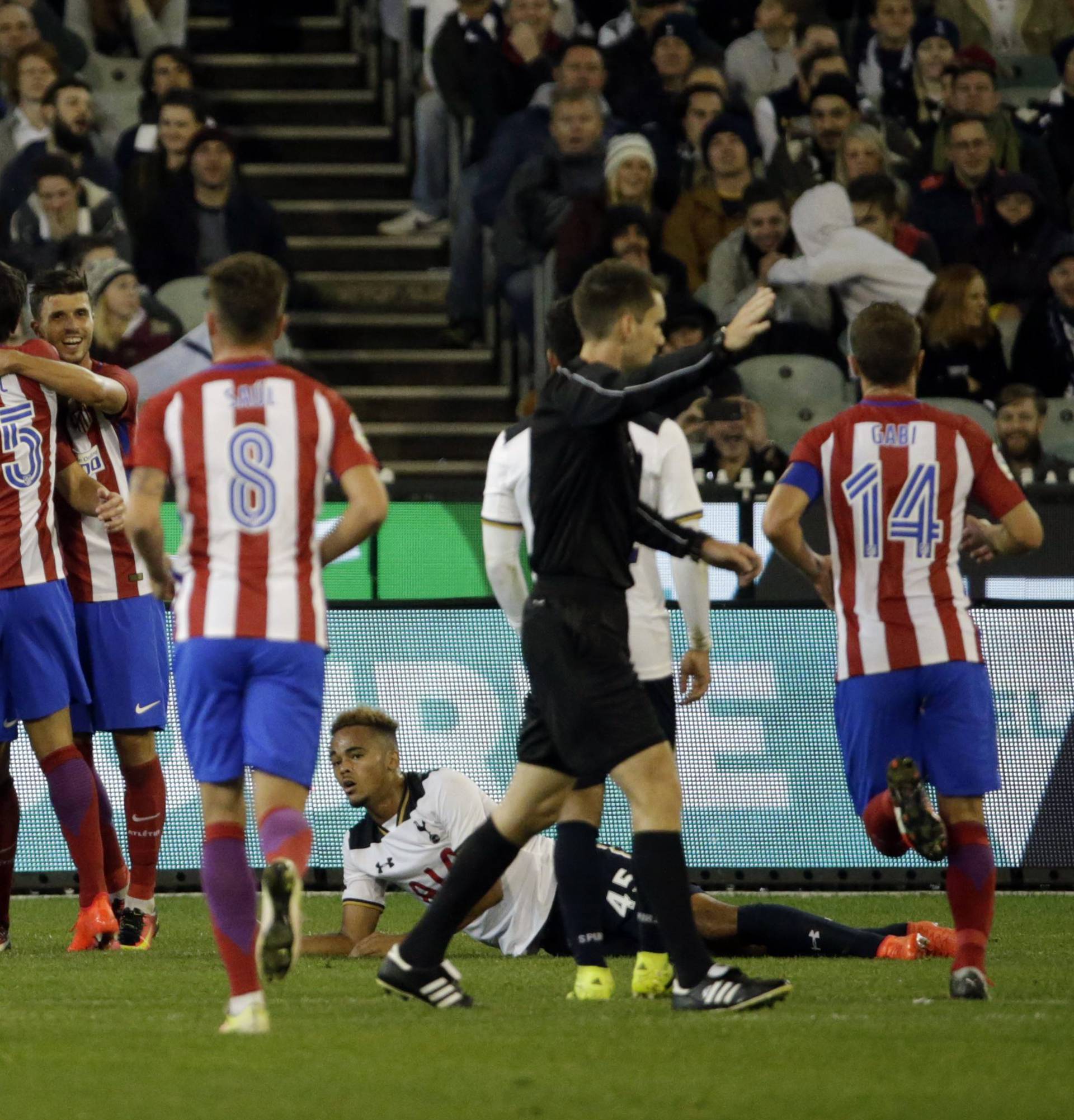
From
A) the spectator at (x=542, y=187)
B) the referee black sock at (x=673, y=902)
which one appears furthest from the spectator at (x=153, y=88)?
the referee black sock at (x=673, y=902)

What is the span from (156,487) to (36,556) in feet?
7.93

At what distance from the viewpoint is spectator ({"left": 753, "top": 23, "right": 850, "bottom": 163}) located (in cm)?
1472

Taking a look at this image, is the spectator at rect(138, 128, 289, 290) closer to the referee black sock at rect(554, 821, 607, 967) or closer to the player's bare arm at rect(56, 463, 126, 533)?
the player's bare arm at rect(56, 463, 126, 533)

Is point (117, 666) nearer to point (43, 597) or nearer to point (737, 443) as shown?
point (43, 597)

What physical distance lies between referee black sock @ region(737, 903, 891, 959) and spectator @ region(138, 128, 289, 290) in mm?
7333

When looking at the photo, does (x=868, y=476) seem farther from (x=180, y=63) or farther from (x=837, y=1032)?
(x=180, y=63)

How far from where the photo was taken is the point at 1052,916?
8812mm

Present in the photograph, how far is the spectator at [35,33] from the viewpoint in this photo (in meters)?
14.6

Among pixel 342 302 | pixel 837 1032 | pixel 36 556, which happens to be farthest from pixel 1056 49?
pixel 837 1032

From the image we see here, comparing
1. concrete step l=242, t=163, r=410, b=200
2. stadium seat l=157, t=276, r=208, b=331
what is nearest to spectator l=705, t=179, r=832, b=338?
stadium seat l=157, t=276, r=208, b=331

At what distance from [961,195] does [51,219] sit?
230 inches

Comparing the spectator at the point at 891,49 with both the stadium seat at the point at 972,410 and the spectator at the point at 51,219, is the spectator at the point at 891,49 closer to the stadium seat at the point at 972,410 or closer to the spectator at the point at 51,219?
the stadium seat at the point at 972,410

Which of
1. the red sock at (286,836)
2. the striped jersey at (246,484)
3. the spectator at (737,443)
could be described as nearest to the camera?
the red sock at (286,836)

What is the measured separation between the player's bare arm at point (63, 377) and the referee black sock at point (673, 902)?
2.82 m
